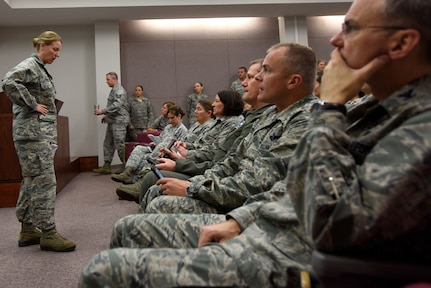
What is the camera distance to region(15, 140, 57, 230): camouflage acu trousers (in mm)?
2455

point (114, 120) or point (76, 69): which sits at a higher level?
point (76, 69)

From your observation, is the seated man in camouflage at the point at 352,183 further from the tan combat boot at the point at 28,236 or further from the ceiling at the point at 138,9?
the ceiling at the point at 138,9

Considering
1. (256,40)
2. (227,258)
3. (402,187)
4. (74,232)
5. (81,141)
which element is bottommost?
(74,232)

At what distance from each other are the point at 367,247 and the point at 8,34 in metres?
7.57

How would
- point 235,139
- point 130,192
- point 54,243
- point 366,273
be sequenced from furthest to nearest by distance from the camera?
point 130,192 → point 54,243 → point 235,139 → point 366,273

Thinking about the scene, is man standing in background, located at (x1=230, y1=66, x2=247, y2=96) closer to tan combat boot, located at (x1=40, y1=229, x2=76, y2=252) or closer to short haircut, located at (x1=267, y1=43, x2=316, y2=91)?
tan combat boot, located at (x1=40, y1=229, x2=76, y2=252)

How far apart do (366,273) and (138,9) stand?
21.0 feet

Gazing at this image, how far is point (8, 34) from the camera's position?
6.79 m

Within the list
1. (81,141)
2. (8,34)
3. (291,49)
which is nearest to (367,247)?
(291,49)

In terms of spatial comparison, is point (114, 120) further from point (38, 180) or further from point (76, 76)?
point (38, 180)

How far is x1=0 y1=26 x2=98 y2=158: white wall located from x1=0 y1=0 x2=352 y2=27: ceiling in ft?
0.74

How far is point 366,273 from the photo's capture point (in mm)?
625

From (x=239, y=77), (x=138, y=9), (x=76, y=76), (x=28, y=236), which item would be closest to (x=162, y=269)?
(x=28, y=236)

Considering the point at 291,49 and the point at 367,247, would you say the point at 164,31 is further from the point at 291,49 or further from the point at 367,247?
the point at 367,247
